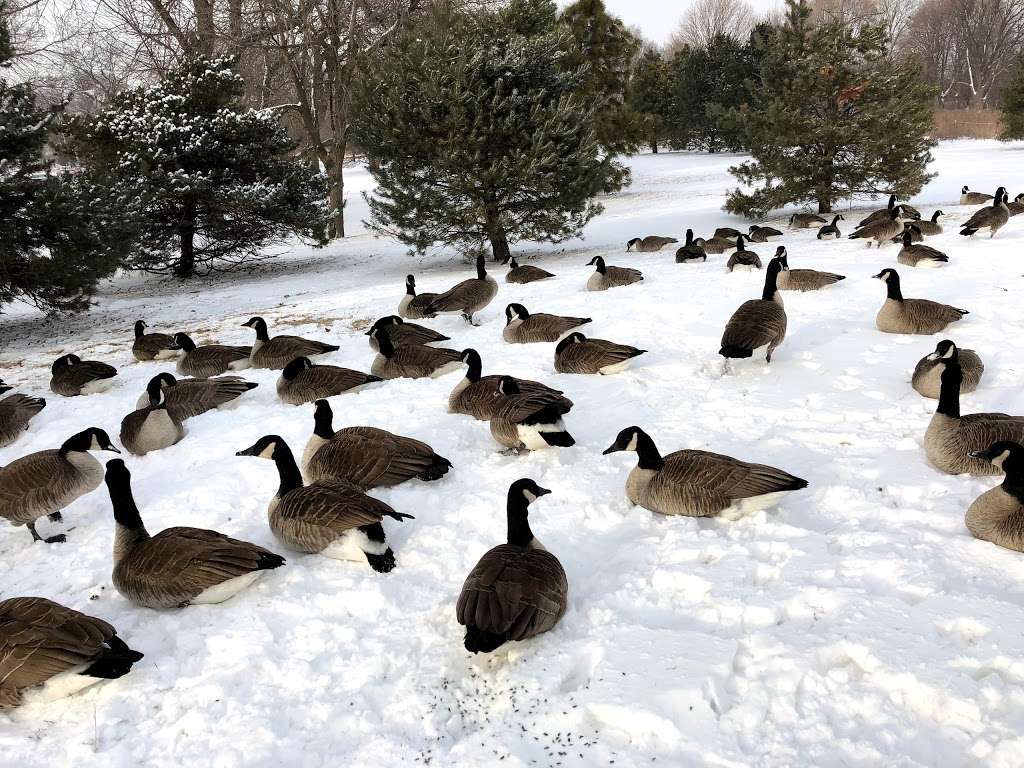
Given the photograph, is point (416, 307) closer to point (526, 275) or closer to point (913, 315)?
point (526, 275)

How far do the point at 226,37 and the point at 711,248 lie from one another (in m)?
16.2

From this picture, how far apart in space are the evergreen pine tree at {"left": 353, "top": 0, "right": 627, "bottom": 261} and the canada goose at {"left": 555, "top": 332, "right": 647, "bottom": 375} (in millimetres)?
7503

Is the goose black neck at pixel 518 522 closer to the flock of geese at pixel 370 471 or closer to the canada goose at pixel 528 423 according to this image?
the flock of geese at pixel 370 471

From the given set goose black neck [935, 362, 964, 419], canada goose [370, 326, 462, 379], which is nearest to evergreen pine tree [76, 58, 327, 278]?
canada goose [370, 326, 462, 379]

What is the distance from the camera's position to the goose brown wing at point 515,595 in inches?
140

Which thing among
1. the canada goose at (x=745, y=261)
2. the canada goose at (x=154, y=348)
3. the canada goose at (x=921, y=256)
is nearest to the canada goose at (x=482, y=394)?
the canada goose at (x=154, y=348)

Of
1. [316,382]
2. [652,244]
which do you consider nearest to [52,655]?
[316,382]

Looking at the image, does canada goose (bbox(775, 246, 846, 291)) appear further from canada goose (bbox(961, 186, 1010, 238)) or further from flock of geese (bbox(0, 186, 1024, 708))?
canada goose (bbox(961, 186, 1010, 238))

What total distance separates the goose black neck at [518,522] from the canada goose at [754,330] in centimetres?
365

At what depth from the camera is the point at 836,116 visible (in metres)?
17.4

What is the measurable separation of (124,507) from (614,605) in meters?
3.28

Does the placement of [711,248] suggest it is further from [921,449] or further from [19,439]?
[19,439]

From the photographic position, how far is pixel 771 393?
6887mm

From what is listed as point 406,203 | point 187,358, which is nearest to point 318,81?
point 406,203
